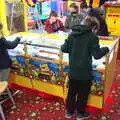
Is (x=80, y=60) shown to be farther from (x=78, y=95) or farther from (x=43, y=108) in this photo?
(x=43, y=108)

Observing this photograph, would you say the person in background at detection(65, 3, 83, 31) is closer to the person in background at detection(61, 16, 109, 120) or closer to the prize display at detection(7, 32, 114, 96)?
the prize display at detection(7, 32, 114, 96)

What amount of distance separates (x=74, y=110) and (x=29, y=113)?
61cm

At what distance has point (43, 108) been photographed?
3.22 m

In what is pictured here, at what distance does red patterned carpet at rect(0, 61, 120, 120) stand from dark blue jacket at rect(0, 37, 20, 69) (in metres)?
0.61

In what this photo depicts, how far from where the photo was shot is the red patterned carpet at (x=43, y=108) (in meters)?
3.02

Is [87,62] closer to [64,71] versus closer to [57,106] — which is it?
[64,71]

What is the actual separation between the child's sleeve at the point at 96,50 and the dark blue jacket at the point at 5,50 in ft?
3.42

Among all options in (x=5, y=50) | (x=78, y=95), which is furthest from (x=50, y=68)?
(x=5, y=50)

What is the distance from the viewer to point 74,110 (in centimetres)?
301

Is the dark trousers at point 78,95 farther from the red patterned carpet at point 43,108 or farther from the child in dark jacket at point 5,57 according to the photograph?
the child in dark jacket at point 5,57

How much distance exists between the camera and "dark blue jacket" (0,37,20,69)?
117 inches

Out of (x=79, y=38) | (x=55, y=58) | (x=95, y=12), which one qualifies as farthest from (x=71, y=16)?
(x=79, y=38)

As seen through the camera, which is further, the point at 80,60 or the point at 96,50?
the point at 80,60

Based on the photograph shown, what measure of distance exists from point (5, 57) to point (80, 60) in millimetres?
1065
